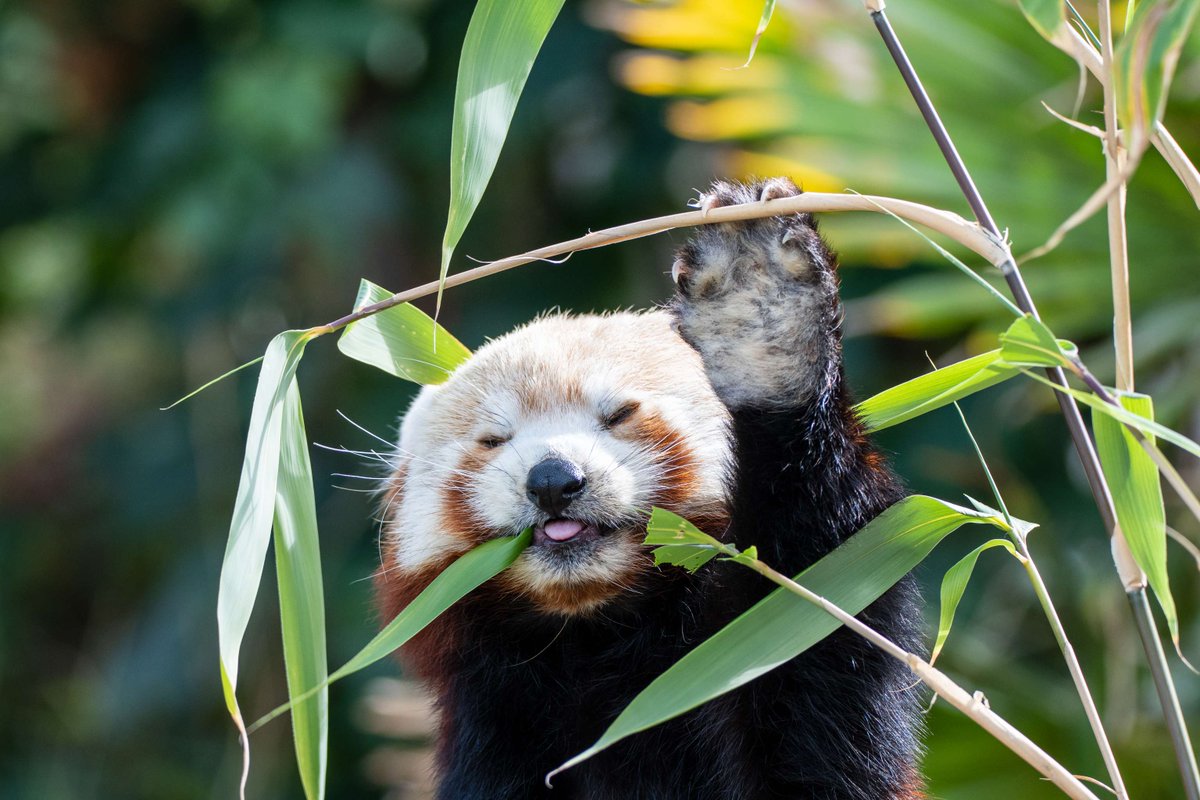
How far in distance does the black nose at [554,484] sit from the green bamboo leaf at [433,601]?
0.06 meters

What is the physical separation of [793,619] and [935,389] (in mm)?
360

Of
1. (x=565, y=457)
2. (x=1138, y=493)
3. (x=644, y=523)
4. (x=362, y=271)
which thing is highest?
(x=1138, y=493)

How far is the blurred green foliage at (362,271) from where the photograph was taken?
9.96ft

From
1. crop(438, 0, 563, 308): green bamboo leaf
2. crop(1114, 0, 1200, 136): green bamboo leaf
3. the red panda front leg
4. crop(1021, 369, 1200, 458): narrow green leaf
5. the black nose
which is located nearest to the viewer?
crop(1114, 0, 1200, 136): green bamboo leaf

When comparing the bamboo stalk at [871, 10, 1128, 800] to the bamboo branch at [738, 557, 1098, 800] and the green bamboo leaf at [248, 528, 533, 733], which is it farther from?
the green bamboo leaf at [248, 528, 533, 733]

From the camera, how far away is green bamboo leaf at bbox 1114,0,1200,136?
1.04 meters

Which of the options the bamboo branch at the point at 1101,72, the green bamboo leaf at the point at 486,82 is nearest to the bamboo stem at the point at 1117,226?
the bamboo branch at the point at 1101,72

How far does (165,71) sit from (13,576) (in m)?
2.62

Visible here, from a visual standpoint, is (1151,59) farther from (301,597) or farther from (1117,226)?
(301,597)

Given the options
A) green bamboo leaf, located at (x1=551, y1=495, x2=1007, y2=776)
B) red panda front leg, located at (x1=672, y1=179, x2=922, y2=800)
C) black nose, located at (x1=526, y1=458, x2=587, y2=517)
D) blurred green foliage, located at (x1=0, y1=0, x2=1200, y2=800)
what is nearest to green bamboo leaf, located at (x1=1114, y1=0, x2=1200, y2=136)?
green bamboo leaf, located at (x1=551, y1=495, x2=1007, y2=776)

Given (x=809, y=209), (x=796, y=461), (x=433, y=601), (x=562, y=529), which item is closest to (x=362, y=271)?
(x=562, y=529)

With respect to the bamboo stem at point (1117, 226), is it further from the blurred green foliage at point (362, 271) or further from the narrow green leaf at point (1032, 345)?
the blurred green foliage at point (362, 271)

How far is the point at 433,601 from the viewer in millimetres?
1497

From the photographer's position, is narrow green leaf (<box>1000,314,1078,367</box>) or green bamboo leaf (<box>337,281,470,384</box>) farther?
green bamboo leaf (<box>337,281,470,384</box>)
